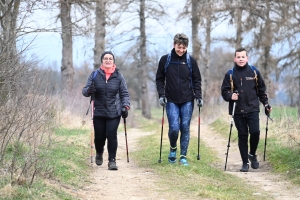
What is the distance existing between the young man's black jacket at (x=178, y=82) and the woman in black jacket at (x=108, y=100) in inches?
27.9

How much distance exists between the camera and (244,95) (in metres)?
9.30

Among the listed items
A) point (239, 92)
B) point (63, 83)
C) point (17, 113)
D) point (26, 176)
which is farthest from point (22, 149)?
point (63, 83)

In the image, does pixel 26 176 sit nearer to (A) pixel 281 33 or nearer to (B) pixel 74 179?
(B) pixel 74 179

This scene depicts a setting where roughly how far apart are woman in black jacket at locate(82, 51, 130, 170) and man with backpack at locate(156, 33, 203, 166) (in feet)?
2.31

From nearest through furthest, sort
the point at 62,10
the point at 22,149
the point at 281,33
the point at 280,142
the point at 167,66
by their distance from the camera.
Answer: the point at 22,149 → the point at 167,66 → the point at 280,142 → the point at 62,10 → the point at 281,33

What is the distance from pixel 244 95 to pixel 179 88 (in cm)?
121

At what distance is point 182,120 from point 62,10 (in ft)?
36.4

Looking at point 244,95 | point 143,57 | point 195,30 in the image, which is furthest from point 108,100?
point 143,57

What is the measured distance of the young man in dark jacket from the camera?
30.5 feet

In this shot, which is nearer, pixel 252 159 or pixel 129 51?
pixel 252 159

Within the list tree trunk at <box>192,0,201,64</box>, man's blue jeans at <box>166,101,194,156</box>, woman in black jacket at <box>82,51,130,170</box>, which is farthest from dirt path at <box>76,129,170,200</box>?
tree trunk at <box>192,0,201,64</box>

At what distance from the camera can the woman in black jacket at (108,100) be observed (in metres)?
9.06

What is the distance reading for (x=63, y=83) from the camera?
2192cm

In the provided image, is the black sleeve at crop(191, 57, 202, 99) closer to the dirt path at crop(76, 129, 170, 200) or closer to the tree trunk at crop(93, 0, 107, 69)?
the dirt path at crop(76, 129, 170, 200)
